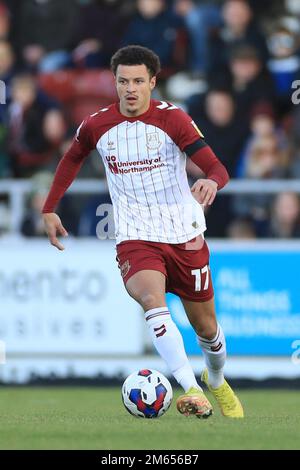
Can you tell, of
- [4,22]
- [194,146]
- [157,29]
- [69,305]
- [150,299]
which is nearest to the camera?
[150,299]

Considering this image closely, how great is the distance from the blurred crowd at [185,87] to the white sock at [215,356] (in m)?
4.55

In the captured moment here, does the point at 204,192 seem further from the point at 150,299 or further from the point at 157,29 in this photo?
the point at 157,29

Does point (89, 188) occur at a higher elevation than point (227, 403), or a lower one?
higher

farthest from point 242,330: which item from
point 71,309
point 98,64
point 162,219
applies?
point 162,219

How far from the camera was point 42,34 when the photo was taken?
54.0 feet

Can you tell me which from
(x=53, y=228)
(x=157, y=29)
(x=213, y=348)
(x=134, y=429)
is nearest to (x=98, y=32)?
(x=157, y=29)

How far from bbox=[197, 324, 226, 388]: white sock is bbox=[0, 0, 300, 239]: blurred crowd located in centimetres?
455

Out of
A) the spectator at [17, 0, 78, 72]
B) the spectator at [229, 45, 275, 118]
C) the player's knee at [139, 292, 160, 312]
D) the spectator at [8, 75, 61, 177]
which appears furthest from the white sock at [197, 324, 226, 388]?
the spectator at [17, 0, 78, 72]

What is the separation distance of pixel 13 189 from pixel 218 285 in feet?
8.02

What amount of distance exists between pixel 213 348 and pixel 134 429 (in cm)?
150

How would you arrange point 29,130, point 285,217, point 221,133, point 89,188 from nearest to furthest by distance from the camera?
Result: point 285,217, point 89,188, point 221,133, point 29,130

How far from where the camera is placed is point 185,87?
50.4 ft

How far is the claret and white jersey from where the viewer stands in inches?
334

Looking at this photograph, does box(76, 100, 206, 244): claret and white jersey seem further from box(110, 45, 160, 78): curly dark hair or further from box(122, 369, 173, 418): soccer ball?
box(122, 369, 173, 418): soccer ball
